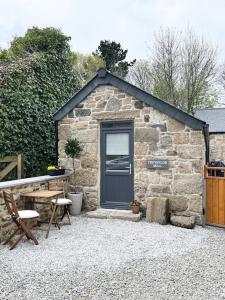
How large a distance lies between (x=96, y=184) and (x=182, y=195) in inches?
93.8

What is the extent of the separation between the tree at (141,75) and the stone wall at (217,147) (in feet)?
30.0

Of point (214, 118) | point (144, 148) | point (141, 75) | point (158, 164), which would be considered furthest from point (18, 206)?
point (141, 75)

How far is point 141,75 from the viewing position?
2511 centimetres

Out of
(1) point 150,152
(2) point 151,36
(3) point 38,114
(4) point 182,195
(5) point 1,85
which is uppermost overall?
(2) point 151,36

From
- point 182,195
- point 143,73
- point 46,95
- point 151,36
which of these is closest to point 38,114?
point 46,95

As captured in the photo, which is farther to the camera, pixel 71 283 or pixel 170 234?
pixel 170 234

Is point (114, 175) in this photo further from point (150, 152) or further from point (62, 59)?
point (62, 59)

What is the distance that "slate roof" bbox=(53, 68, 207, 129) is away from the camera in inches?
286

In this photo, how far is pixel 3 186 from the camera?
6.14m

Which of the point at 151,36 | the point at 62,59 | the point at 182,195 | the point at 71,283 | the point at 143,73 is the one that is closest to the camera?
the point at 71,283

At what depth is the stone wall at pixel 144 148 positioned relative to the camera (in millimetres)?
7312

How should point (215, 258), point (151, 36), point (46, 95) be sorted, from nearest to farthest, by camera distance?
point (215, 258)
point (46, 95)
point (151, 36)

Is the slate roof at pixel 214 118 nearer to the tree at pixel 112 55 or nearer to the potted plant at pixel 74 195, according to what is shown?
the tree at pixel 112 55

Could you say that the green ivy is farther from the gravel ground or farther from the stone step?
the gravel ground
